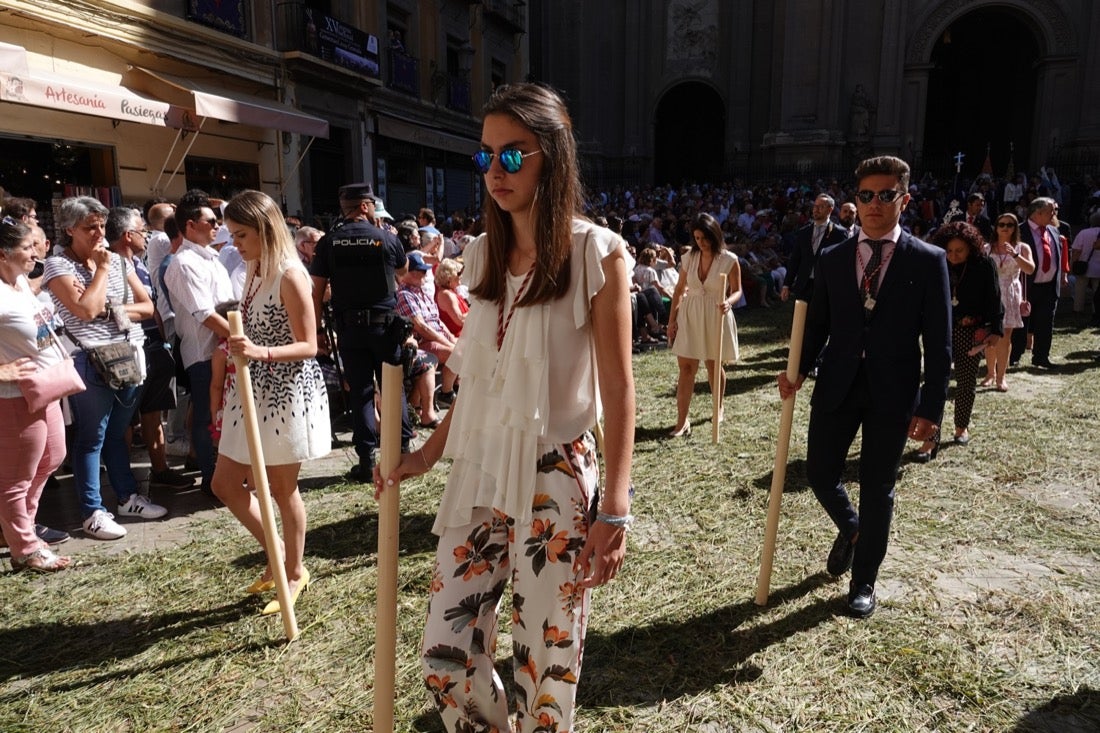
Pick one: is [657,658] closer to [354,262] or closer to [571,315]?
[571,315]

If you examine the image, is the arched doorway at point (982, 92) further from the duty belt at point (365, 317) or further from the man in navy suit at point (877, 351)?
the man in navy suit at point (877, 351)

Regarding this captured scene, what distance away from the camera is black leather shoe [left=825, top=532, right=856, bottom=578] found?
4.02 meters

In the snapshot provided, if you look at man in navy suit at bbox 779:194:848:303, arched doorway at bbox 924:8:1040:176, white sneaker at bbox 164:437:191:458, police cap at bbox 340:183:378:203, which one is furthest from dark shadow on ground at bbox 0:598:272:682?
arched doorway at bbox 924:8:1040:176

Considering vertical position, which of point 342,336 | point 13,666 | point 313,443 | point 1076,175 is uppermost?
point 1076,175

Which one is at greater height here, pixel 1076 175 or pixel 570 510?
pixel 1076 175

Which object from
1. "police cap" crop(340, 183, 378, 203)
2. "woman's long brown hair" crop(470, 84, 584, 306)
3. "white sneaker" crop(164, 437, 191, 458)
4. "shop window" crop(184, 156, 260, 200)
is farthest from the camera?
"shop window" crop(184, 156, 260, 200)

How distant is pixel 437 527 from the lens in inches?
85.6

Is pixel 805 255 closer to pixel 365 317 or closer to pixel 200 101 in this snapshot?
pixel 365 317

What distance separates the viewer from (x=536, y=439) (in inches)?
80.2

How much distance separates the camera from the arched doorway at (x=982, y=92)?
29094 mm

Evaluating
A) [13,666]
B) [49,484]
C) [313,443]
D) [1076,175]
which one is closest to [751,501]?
[313,443]

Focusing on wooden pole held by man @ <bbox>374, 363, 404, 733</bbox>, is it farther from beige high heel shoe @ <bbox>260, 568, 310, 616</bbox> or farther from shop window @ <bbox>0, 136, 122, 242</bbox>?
shop window @ <bbox>0, 136, 122, 242</bbox>

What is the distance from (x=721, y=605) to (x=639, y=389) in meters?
4.97

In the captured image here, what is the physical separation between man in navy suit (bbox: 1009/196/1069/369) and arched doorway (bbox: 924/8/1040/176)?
2145 cm
